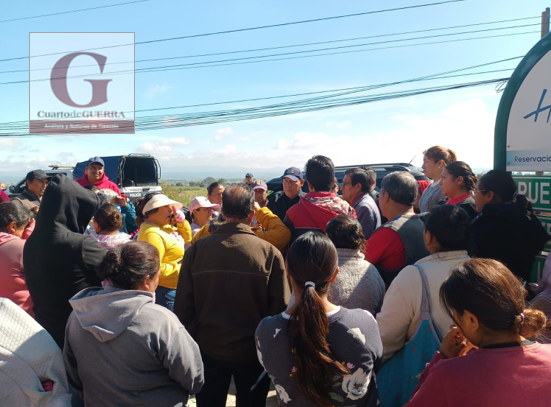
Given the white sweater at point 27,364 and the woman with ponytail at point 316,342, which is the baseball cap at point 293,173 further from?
the white sweater at point 27,364

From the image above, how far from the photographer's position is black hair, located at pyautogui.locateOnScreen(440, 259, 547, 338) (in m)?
1.27

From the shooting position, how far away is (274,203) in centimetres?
484

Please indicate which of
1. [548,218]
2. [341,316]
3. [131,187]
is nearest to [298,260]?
[341,316]

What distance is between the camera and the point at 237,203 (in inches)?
→ 94.4

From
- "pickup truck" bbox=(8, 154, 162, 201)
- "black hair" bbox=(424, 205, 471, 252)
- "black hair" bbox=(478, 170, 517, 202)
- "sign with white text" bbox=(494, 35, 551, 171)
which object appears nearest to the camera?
"black hair" bbox=(424, 205, 471, 252)

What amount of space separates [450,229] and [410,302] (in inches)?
18.4

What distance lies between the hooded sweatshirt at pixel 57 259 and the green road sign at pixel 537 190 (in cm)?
329

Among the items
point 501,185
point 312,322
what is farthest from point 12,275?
point 501,185

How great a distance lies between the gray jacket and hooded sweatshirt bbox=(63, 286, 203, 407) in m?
0.89

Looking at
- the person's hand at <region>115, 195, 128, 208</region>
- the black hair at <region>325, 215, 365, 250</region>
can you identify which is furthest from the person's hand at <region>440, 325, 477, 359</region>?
the person's hand at <region>115, 195, 128, 208</region>

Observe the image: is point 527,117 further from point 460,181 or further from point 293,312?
point 293,312

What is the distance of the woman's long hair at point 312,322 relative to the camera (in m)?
1.56

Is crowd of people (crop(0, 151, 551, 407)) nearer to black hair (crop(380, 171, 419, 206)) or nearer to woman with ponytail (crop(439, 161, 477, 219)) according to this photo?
black hair (crop(380, 171, 419, 206))

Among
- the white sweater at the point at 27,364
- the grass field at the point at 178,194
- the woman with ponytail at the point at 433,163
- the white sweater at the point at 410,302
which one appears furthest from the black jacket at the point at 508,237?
the grass field at the point at 178,194
